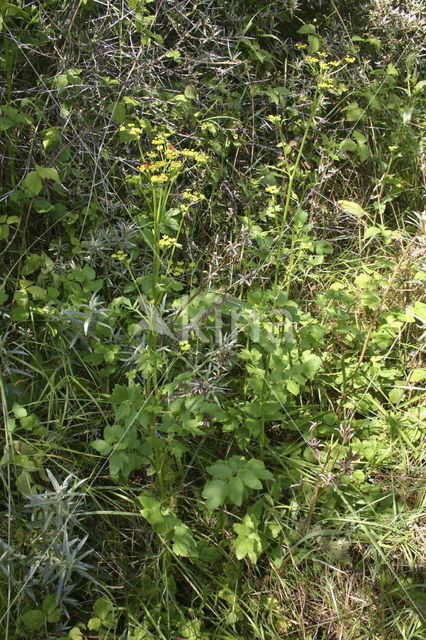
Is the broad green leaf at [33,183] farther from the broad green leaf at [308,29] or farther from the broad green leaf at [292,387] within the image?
the broad green leaf at [308,29]

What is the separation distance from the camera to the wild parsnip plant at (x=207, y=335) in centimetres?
154

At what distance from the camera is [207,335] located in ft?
6.67

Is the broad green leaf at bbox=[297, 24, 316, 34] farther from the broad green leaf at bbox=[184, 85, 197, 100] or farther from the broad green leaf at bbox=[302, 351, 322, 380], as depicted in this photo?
the broad green leaf at bbox=[302, 351, 322, 380]

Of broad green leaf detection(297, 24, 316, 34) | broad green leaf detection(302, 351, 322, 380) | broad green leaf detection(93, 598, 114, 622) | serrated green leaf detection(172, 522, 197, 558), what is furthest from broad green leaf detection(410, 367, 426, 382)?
broad green leaf detection(297, 24, 316, 34)

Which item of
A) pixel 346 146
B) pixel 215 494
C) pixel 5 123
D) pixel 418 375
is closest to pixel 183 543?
pixel 215 494

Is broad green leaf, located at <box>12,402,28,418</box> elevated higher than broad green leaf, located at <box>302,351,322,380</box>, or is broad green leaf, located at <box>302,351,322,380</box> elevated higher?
broad green leaf, located at <box>302,351,322,380</box>

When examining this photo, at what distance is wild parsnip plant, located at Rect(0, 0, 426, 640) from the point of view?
154 cm

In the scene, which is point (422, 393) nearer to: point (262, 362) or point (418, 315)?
point (418, 315)

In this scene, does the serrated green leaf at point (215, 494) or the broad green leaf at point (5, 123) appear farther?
the broad green leaf at point (5, 123)

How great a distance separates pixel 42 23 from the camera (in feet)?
7.32

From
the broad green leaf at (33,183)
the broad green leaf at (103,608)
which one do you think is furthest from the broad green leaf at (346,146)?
the broad green leaf at (103,608)

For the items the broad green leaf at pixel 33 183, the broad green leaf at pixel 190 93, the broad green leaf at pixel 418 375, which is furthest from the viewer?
the broad green leaf at pixel 190 93

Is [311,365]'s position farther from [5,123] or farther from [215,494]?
[5,123]

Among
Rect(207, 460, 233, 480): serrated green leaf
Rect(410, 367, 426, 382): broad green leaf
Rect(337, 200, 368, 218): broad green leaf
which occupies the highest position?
Rect(337, 200, 368, 218): broad green leaf
